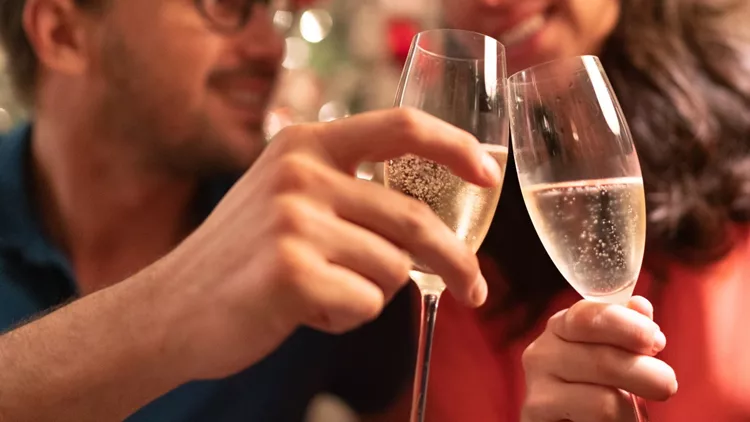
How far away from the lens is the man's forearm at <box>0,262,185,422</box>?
51cm

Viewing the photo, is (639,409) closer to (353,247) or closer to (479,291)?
(479,291)

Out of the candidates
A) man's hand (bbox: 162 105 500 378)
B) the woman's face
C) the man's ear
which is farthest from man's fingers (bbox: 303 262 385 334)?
the man's ear

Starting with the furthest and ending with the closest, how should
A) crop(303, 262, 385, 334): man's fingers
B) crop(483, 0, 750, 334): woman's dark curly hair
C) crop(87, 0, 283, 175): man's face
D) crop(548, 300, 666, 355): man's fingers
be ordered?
crop(87, 0, 283, 175): man's face, crop(483, 0, 750, 334): woman's dark curly hair, crop(548, 300, 666, 355): man's fingers, crop(303, 262, 385, 334): man's fingers

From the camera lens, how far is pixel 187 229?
1275 millimetres

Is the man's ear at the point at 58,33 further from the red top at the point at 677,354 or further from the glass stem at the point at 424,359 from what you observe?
the glass stem at the point at 424,359

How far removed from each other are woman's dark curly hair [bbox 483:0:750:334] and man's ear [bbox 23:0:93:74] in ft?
3.09

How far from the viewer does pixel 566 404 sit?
592 millimetres

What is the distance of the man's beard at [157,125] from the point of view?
1216 mm

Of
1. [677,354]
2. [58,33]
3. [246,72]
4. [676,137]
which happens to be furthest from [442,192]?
→ [58,33]

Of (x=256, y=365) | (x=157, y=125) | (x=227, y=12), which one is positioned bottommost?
→ (x=256, y=365)

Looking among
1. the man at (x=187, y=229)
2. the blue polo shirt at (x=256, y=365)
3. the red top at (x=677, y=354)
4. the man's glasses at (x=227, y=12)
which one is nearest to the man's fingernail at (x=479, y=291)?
the man at (x=187, y=229)

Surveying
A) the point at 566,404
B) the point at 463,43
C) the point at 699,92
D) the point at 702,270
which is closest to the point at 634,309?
the point at 566,404

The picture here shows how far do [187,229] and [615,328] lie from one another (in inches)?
38.0

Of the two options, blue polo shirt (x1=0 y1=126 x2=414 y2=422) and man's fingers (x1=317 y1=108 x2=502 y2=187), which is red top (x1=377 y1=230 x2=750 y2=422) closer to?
blue polo shirt (x1=0 y1=126 x2=414 y2=422)
